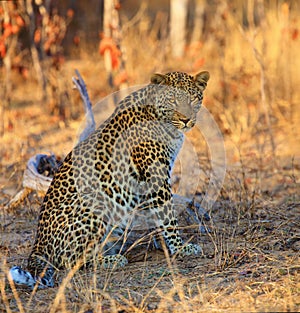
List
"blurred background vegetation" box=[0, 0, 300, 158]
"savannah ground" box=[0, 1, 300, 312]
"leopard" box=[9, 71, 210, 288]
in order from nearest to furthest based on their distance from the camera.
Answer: "savannah ground" box=[0, 1, 300, 312], "leopard" box=[9, 71, 210, 288], "blurred background vegetation" box=[0, 0, 300, 158]

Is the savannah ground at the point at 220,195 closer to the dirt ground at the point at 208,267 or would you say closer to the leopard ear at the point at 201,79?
the dirt ground at the point at 208,267

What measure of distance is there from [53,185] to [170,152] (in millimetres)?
1078

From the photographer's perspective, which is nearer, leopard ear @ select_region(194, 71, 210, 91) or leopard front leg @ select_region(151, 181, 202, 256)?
leopard front leg @ select_region(151, 181, 202, 256)

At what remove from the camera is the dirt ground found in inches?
181

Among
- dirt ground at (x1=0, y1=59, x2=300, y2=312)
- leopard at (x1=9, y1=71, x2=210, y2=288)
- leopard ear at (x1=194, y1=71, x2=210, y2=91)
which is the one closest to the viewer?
dirt ground at (x1=0, y1=59, x2=300, y2=312)

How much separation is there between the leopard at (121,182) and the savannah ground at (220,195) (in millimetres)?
246

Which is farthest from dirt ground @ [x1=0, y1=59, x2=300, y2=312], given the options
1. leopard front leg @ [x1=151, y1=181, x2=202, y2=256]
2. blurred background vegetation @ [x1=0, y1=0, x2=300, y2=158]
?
blurred background vegetation @ [x1=0, y1=0, x2=300, y2=158]

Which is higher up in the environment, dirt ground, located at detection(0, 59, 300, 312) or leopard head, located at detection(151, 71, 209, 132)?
leopard head, located at detection(151, 71, 209, 132)

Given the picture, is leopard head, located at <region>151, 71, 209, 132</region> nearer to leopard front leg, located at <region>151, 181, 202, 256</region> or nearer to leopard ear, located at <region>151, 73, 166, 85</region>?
leopard ear, located at <region>151, 73, 166, 85</region>

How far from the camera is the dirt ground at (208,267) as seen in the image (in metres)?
4.59

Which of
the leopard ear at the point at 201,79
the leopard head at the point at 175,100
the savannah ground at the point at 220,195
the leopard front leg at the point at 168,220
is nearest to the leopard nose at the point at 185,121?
the leopard head at the point at 175,100

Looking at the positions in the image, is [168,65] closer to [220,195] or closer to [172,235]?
[220,195]

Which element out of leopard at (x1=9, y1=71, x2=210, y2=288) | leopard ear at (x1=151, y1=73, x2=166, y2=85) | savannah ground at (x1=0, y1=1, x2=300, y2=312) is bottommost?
savannah ground at (x1=0, y1=1, x2=300, y2=312)

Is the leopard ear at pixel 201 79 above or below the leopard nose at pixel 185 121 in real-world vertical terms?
above
